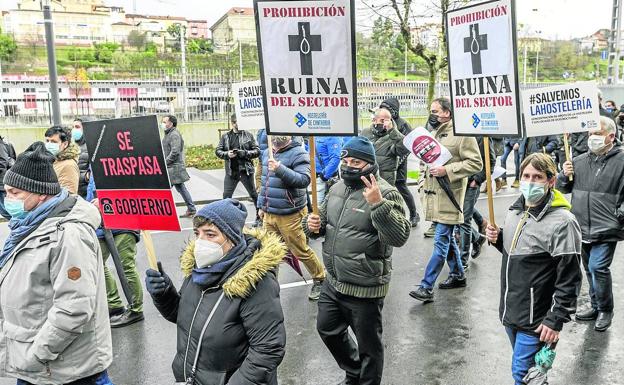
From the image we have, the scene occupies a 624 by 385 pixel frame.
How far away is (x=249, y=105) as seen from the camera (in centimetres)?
755

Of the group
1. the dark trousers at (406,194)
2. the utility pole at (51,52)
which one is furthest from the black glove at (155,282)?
the utility pole at (51,52)

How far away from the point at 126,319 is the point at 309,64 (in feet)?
9.86

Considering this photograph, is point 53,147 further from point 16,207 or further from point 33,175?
point 33,175

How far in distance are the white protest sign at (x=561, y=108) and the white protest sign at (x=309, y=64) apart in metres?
2.73

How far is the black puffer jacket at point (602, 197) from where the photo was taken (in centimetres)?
518

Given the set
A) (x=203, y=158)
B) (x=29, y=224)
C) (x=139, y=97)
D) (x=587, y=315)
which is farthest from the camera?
(x=139, y=97)

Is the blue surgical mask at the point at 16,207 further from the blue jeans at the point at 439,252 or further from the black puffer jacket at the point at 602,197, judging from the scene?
the black puffer jacket at the point at 602,197

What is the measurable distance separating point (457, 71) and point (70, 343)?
3.03 m

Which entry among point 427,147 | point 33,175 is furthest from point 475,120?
point 33,175

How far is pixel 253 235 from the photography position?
308cm

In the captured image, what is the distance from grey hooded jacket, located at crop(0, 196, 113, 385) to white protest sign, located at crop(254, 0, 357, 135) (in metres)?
1.71

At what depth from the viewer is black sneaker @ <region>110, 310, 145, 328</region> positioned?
5.54 metres

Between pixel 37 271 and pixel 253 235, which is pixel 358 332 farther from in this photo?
pixel 37 271

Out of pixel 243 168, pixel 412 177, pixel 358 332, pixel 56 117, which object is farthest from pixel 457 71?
pixel 412 177
